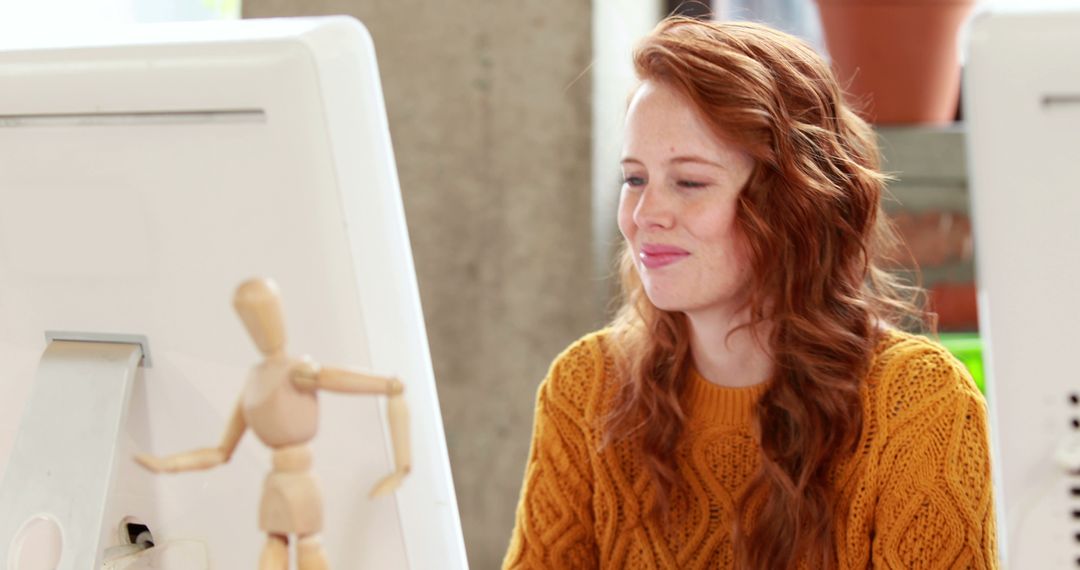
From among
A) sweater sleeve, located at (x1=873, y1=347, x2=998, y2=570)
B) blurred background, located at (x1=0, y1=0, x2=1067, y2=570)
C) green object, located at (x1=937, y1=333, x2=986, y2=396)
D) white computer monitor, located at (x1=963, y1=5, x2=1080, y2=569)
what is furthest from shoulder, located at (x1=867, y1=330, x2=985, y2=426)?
blurred background, located at (x1=0, y1=0, x2=1067, y2=570)

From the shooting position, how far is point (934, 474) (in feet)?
3.72

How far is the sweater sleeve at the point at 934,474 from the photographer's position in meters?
1.11

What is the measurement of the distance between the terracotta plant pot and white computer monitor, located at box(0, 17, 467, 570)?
154 cm

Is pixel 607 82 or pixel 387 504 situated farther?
pixel 607 82

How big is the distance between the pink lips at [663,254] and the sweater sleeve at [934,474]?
236 mm

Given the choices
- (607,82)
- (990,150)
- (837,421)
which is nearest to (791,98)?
(837,421)

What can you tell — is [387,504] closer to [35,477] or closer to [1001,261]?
[35,477]

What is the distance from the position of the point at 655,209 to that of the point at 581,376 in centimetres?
25

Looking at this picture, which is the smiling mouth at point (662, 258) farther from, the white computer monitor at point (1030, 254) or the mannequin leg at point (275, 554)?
the mannequin leg at point (275, 554)

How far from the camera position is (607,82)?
2.22 meters

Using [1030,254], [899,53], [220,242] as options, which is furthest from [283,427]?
[899,53]

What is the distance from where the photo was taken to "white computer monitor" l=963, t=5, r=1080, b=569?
784 millimetres

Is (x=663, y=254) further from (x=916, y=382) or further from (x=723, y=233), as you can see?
(x=916, y=382)

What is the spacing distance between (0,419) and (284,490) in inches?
12.1
